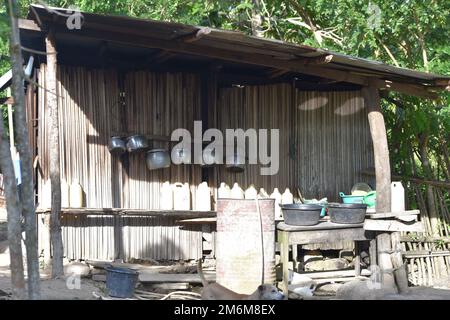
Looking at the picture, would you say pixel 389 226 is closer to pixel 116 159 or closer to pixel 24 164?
pixel 116 159

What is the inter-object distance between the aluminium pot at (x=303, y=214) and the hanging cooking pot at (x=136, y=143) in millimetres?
2682

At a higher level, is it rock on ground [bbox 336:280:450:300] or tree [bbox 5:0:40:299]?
tree [bbox 5:0:40:299]

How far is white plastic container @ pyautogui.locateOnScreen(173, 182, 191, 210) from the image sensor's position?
11.4m

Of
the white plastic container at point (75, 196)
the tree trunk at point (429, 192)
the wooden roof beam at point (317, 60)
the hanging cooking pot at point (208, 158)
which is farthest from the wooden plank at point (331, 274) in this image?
the white plastic container at point (75, 196)

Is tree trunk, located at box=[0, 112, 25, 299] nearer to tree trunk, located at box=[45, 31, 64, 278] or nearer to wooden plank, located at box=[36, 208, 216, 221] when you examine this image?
tree trunk, located at box=[45, 31, 64, 278]

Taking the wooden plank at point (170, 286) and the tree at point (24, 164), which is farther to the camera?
the wooden plank at point (170, 286)

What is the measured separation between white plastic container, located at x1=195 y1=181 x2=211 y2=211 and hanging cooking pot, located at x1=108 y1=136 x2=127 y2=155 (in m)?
1.46

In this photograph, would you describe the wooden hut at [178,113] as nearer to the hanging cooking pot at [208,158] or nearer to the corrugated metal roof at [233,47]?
the corrugated metal roof at [233,47]

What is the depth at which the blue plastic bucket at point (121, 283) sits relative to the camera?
855cm

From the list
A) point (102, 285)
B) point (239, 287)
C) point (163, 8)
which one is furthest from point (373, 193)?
point (163, 8)

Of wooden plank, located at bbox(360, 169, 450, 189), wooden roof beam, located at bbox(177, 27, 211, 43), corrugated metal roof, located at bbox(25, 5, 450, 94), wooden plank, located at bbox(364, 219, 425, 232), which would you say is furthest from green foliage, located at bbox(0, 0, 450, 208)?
wooden roof beam, located at bbox(177, 27, 211, 43)

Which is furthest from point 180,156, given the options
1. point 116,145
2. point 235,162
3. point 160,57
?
point 160,57

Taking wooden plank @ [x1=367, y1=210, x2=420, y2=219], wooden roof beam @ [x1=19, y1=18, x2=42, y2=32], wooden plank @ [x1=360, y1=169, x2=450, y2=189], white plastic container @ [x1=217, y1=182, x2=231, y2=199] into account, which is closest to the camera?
wooden roof beam @ [x1=19, y1=18, x2=42, y2=32]

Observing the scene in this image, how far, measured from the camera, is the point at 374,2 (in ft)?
43.3
